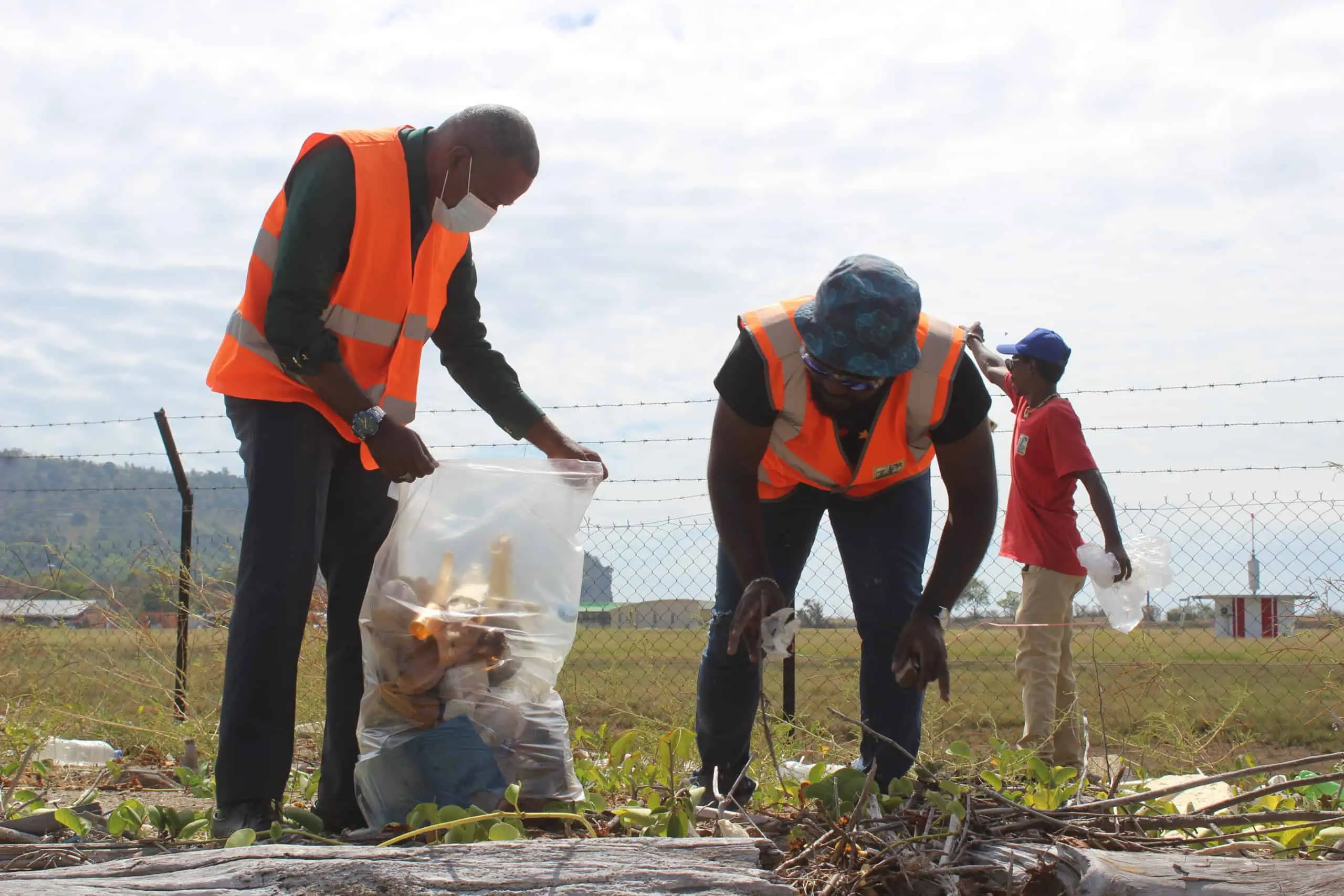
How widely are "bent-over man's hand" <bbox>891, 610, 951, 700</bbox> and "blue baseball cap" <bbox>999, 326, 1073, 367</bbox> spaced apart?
104 inches

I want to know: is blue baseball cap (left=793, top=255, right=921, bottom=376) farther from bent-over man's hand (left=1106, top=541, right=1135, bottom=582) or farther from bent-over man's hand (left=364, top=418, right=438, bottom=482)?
bent-over man's hand (left=1106, top=541, right=1135, bottom=582)

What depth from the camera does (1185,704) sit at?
13.8ft

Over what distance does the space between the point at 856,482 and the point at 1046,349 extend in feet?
8.23

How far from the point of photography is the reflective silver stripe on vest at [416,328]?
2584 mm

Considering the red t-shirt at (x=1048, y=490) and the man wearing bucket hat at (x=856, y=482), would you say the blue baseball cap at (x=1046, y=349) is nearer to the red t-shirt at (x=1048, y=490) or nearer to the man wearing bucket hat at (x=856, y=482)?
the red t-shirt at (x=1048, y=490)

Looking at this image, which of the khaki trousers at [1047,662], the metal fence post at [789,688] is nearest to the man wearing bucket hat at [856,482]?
the khaki trousers at [1047,662]

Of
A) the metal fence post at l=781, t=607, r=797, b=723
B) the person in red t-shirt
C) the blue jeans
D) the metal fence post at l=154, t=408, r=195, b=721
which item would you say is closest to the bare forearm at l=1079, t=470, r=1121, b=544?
the person in red t-shirt

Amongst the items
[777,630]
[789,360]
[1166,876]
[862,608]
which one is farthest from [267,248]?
[1166,876]

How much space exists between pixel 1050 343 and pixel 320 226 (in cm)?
348

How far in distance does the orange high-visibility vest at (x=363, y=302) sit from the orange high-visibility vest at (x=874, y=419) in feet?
2.61

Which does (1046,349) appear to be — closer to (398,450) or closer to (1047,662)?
(1047,662)

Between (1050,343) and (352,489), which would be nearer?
(352,489)

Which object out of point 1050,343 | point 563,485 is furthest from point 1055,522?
point 563,485

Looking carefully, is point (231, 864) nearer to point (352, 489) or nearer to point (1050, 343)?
point (352, 489)
